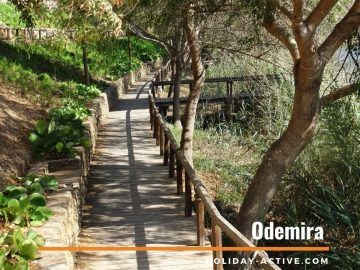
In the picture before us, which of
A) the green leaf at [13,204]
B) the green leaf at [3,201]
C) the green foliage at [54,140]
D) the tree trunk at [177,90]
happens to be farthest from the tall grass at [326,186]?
the tree trunk at [177,90]

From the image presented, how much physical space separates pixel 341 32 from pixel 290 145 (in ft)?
5.09

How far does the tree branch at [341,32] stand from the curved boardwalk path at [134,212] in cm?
278

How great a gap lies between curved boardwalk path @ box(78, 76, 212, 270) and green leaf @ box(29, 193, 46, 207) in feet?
2.68

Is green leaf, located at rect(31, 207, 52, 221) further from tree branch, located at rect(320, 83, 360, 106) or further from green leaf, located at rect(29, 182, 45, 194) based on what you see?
tree branch, located at rect(320, 83, 360, 106)

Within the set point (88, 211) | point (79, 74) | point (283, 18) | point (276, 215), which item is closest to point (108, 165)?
point (88, 211)

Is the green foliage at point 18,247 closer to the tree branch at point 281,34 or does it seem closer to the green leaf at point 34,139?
the green leaf at point 34,139

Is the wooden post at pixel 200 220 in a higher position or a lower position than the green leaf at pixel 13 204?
lower

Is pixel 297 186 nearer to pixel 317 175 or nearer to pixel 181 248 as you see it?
pixel 317 175

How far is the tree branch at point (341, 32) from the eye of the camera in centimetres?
676

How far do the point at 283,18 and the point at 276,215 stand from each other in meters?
3.29

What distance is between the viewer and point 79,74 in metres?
20.8

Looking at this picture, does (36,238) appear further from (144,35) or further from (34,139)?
(144,35)

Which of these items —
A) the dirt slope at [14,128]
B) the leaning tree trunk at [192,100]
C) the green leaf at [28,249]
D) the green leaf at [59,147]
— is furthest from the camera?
the leaning tree trunk at [192,100]

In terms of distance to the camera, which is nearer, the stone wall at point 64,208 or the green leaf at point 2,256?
the green leaf at point 2,256
